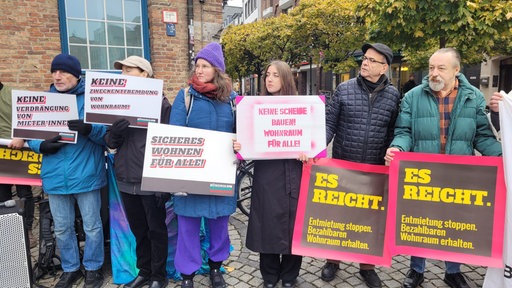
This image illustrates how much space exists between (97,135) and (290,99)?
1.69 metres

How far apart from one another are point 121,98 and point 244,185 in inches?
119

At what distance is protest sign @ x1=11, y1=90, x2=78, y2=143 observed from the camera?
2.84 m

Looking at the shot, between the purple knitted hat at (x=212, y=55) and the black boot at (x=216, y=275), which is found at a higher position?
the purple knitted hat at (x=212, y=55)

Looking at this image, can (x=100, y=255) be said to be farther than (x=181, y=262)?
Yes

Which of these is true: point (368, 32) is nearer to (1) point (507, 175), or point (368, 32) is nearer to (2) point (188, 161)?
(1) point (507, 175)

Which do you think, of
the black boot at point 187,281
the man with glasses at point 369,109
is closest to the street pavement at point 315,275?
the black boot at point 187,281

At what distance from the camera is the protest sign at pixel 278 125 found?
9.17ft

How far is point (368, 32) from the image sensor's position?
6824 mm

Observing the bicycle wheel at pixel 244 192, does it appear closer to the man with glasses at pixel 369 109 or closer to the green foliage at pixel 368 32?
the man with glasses at pixel 369 109

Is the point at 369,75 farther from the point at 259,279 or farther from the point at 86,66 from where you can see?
the point at 86,66

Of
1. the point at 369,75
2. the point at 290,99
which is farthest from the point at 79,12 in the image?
the point at 369,75

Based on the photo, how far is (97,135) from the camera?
2916mm

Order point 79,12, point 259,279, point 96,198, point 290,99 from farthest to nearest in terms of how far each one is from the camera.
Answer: point 79,12 < point 259,279 < point 96,198 < point 290,99

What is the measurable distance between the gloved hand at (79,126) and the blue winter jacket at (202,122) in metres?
0.72
